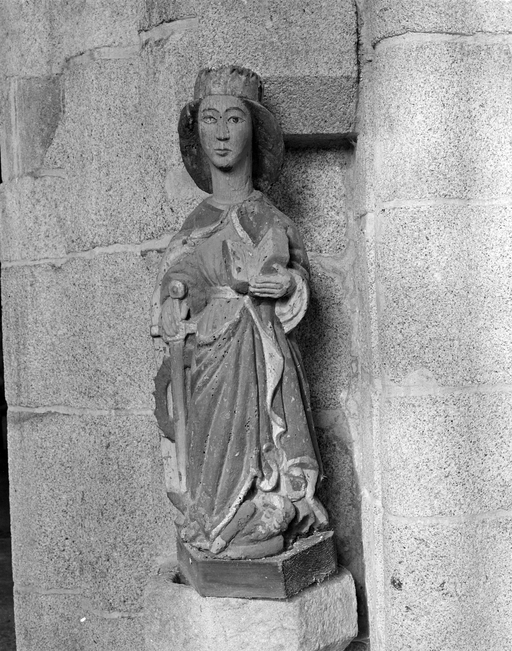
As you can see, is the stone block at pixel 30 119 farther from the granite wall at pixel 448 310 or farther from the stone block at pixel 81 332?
the granite wall at pixel 448 310

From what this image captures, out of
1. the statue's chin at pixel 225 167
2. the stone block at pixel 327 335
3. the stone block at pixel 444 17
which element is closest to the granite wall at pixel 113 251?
the stone block at pixel 327 335

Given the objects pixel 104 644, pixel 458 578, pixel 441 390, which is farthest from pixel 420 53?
pixel 104 644

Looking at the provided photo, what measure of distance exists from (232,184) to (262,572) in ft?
2.52

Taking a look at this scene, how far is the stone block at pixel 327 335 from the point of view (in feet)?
7.09

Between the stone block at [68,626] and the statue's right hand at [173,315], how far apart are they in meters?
0.78

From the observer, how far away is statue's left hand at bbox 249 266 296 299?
6.02ft

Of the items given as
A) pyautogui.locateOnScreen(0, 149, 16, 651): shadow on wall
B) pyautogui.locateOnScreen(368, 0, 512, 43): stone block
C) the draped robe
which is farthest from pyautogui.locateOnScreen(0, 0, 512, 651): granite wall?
pyautogui.locateOnScreen(0, 149, 16, 651): shadow on wall

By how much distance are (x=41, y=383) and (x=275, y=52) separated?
979 mm

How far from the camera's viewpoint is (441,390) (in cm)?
197

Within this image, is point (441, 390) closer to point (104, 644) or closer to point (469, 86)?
point (469, 86)

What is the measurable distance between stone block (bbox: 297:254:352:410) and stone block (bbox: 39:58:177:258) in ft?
1.19

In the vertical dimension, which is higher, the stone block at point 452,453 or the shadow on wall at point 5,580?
the stone block at point 452,453

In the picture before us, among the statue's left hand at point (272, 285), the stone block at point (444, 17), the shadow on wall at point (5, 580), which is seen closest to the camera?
the statue's left hand at point (272, 285)

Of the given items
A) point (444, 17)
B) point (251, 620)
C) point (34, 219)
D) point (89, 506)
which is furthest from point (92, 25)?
point (251, 620)
